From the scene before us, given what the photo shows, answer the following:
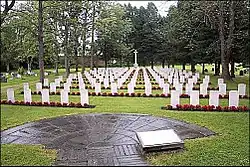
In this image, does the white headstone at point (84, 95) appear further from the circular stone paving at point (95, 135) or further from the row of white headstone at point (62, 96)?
the circular stone paving at point (95, 135)

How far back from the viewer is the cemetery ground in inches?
243

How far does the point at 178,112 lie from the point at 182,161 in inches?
218

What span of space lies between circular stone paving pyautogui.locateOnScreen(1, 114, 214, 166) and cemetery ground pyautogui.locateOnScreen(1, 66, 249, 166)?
1.36ft

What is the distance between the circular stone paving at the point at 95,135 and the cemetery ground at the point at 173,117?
1.36 feet

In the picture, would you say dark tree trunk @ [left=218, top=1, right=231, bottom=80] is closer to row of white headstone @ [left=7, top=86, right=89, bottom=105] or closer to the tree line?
the tree line

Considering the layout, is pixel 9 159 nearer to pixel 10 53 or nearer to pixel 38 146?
pixel 38 146

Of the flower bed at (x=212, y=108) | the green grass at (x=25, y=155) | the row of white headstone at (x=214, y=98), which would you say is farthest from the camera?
the row of white headstone at (x=214, y=98)

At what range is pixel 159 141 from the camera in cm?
674

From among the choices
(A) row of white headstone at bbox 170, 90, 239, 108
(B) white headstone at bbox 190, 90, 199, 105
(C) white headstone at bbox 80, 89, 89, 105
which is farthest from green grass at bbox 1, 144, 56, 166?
(B) white headstone at bbox 190, 90, 199, 105

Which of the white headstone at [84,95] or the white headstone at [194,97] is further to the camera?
the white headstone at [84,95]

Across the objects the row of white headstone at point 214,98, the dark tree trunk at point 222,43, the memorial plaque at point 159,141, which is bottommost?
the memorial plaque at point 159,141

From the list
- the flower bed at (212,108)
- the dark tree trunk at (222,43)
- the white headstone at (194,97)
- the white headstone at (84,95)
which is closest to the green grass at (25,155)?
the white headstone at (84,95)

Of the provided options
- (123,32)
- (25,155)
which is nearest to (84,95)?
(25,155)

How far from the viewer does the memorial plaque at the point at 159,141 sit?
21.6 ft
